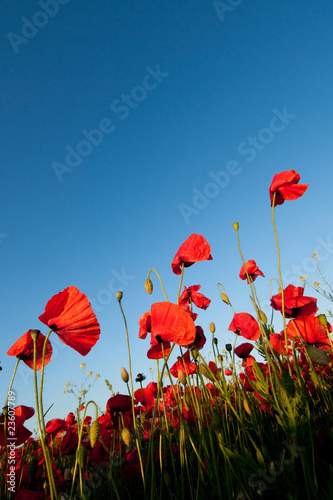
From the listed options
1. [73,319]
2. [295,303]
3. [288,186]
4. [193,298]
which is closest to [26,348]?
[73,319]

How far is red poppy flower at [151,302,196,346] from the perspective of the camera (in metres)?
1.35

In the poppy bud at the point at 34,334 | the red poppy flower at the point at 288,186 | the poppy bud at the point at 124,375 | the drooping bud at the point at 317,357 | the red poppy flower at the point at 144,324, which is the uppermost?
the red poppy flower at the point at 288,186

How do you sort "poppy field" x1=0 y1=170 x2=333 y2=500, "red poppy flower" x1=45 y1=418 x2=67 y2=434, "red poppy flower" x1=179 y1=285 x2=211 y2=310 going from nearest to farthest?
"poppy field" x1=0 y1=170 x2=333 y2=500
"red poppy flower" x1=179 y1=285 x2=211 y2=310
"red poppy flower" x1=45 y1=418 x2=67 y2=434

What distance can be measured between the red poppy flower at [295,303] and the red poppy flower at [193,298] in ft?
1.44

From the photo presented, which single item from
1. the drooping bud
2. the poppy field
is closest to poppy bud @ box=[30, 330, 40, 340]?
the poppy field

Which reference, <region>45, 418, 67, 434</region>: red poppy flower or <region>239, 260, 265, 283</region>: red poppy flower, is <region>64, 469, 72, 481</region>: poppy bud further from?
<region>239, 260, 265, 283</region>: red poppy flower

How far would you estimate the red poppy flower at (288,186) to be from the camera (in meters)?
1.78

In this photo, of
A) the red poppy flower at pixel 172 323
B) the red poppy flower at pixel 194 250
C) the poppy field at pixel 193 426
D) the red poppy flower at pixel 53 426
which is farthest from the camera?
the red poppy flower at pixel 53 426

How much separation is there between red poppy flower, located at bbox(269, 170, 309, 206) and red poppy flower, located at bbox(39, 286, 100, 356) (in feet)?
Answer: 4.15

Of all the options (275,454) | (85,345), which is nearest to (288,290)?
(275,454)

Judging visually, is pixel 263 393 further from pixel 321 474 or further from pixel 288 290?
pixel 288 290

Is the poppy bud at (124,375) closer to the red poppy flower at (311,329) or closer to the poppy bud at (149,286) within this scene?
the poppy bud at (149,286)

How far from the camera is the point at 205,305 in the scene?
2.05 metres

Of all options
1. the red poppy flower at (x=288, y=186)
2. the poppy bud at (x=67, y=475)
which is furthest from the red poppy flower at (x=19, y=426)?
the red poppy flower at (x=288, y=186)
